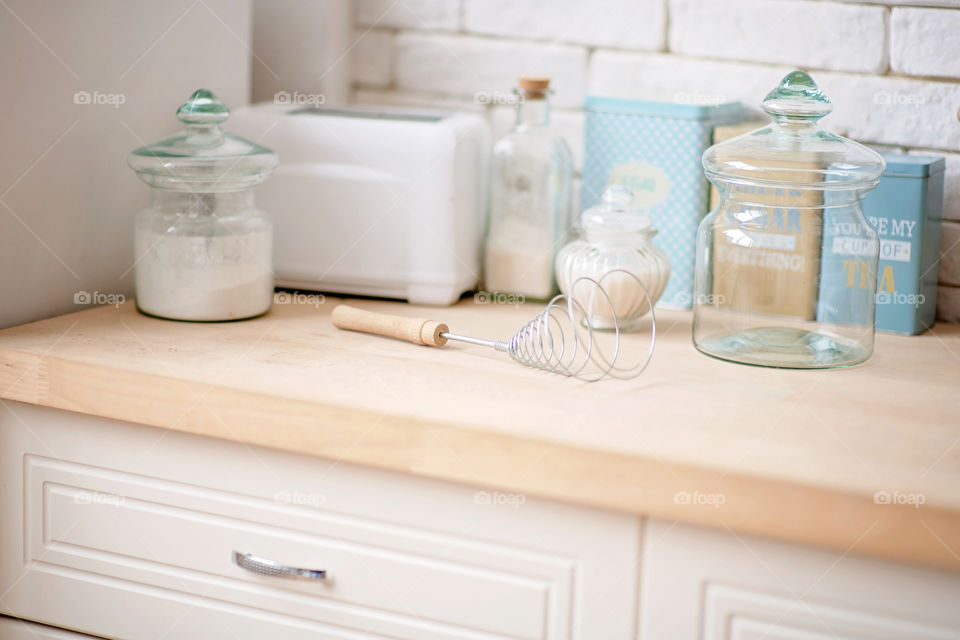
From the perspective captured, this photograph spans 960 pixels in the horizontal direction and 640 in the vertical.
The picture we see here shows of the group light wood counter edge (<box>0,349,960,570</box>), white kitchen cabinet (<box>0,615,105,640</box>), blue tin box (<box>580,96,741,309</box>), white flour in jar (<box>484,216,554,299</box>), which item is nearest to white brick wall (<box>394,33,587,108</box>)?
blue tin box (<box>580,96,741,309</box>)

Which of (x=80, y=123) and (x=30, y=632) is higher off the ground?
(x=80, y=123)

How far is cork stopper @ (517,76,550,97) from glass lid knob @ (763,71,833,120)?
322 mm

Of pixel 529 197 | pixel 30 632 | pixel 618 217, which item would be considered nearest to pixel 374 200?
pixel 529 197

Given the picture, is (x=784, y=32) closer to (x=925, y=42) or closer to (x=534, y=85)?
Result: (x=925, y=42)

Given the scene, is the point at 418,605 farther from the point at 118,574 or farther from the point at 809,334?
the point at 809,334

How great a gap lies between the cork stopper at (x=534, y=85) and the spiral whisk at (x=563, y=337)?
28 cm

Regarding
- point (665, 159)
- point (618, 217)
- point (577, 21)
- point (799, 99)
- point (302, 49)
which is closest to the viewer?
point (799, 99)

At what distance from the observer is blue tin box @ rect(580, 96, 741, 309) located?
1.30 meters

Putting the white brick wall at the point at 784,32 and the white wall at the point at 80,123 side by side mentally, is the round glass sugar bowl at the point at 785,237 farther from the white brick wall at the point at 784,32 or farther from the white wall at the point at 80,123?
the white wall at the point at 80,123

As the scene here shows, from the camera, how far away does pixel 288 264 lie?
1.36 meters

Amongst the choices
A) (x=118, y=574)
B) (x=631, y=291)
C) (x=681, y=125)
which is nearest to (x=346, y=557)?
(x=118, y=574)

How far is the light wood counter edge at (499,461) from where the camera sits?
2.57ft

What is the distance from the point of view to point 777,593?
32.7 inches

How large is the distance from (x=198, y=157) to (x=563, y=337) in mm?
453
